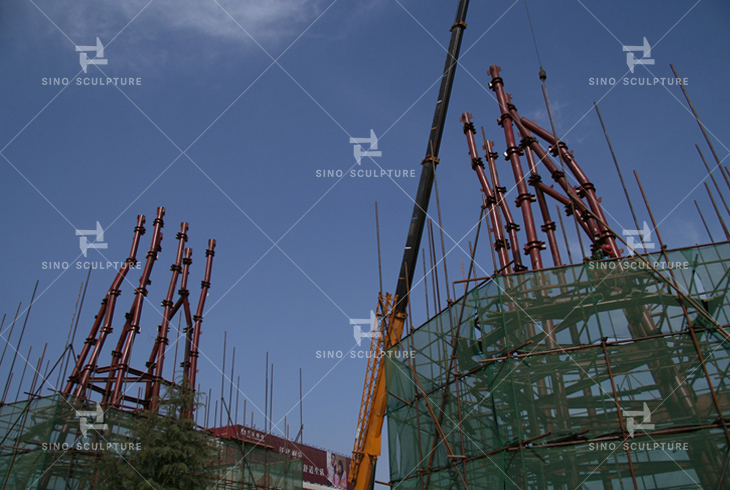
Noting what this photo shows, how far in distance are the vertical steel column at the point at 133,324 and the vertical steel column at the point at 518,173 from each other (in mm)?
17516

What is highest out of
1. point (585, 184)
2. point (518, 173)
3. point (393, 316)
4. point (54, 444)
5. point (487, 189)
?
point (487, 189)

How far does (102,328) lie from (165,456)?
12086 mm

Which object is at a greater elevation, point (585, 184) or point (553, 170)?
point (553, 170)

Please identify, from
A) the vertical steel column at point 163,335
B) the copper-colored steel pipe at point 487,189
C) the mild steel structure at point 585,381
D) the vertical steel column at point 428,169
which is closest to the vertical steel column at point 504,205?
the copper-colored steel pipe at point 487,189

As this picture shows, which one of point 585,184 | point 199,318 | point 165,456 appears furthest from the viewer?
point 199,318

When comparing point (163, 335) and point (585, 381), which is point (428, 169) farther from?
point (163, 335)

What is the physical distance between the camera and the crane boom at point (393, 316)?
1836 centimetres

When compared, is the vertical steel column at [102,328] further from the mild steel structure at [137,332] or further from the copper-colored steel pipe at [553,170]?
the copper-colored steel pipe at [553,170]

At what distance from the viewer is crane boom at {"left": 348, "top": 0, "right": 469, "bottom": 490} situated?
18359mm

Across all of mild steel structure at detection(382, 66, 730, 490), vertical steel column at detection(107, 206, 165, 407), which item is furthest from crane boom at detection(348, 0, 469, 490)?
vertical steel column at detection(107, 206, 165, 407)

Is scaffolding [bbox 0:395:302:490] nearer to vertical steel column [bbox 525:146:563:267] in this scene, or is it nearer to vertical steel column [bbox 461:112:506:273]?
vertical steel column [bbox 461:112:506:273]

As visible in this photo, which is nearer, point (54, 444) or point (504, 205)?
point (54, 444)

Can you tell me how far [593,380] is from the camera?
38.8 ft

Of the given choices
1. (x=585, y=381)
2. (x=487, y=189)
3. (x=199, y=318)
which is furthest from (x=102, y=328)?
(x=585, y=381)
